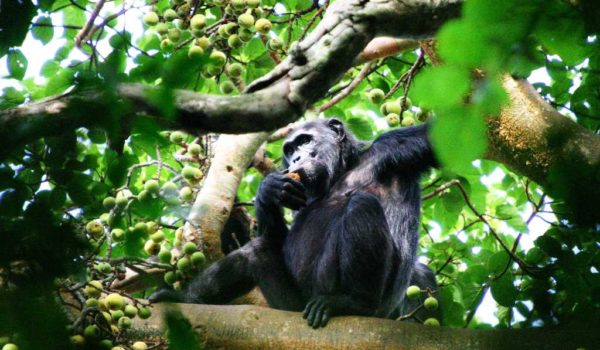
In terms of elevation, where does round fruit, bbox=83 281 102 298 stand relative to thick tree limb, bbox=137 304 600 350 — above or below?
above

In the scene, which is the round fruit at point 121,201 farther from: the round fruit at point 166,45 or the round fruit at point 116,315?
the round fruit at point 166,45

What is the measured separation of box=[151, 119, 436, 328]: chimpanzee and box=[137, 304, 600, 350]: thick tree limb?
70 centimetres

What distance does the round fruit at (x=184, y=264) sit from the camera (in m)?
4.21

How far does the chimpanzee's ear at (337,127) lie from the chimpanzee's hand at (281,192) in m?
1.02

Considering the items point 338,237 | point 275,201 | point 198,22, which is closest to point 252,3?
point 198,22

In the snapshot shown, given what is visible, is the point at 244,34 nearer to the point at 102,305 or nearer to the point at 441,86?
the point at 102,305

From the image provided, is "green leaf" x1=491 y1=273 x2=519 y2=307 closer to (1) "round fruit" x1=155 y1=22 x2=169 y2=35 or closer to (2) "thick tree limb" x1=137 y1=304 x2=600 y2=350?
(2) "thick tree limb" x1=137 y1=304 x2=600 y2=350

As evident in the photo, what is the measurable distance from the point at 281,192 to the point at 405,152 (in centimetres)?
96

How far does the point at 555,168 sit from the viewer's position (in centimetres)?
147

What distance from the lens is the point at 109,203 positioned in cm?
270

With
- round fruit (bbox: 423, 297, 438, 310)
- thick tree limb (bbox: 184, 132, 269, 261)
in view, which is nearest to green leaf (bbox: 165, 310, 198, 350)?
round fruit (bbox: 423, 297, 438, 310)

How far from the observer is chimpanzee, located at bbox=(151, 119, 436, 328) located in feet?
15.3

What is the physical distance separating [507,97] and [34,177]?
1.78 meters

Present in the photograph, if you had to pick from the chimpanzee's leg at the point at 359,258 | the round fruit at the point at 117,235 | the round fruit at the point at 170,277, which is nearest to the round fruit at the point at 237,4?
the chimpanzee's leg at the point at 359,258
